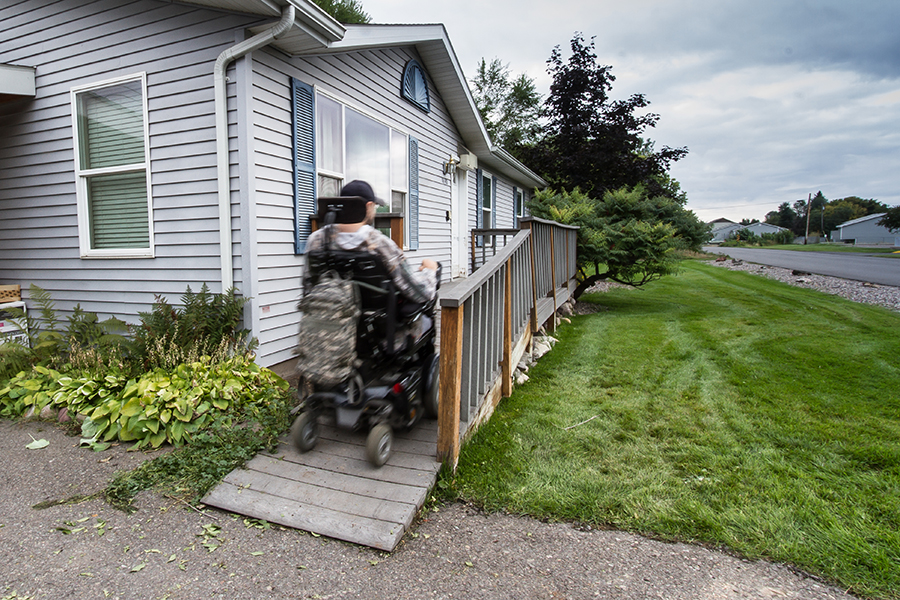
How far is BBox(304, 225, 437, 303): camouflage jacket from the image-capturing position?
2.55m

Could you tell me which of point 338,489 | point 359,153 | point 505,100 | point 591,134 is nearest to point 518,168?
point 359,153

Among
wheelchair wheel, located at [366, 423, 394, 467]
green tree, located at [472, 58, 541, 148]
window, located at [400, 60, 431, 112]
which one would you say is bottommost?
wheelchair wheel, located at [366, 423, 394, 467]

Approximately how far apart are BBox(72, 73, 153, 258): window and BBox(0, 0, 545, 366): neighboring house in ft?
0.05

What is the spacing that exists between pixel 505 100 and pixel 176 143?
25.4 metres

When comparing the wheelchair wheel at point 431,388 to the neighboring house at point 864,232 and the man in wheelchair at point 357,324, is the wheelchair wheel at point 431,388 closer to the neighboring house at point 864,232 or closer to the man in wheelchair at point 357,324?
the man in wheelchair at point 357,324

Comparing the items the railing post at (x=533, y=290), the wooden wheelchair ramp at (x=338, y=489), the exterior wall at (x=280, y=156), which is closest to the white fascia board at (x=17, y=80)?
the exterior wall at (x=280, y=156)

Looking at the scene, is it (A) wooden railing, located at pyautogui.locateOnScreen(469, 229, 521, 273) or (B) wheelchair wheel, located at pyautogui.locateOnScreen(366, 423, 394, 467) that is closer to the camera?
(B) wheelchair wheel, located at pyautogui.locateOnScreen(366, 423, 394, 467)

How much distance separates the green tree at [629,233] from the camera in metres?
8.17

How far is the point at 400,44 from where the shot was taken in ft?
19.4

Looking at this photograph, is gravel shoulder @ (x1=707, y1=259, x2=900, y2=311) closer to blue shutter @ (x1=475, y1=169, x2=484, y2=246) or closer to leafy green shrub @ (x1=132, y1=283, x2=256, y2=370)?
blue shutter @ (x1=475, y1=169, x2=484, y2=246)

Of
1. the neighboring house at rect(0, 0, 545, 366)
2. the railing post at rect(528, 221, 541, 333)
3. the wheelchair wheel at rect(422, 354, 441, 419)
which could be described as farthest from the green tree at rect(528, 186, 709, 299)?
the wheelchair wheel at rect(422, 354, 441, 419)

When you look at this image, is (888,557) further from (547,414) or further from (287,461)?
(287,461)

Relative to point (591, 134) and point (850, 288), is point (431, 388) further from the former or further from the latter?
point (591, 134)

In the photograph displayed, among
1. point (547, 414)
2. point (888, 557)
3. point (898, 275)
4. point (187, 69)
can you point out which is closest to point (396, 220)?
point (187, 69)
